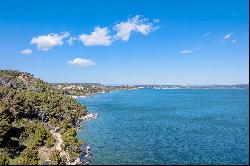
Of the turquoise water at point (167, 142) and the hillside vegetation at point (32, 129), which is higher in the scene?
the hillside vegetation at point (32, 129)

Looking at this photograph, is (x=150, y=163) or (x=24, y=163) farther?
(x=150, y=163)

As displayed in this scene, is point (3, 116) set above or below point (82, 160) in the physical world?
above

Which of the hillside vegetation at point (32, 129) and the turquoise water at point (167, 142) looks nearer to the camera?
the hillside vegetation at point (32, 129)

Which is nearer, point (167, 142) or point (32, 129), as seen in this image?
point (167, 142)

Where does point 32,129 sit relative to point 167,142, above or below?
above

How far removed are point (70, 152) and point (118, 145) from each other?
15.0 m

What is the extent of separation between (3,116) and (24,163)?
26661 mm

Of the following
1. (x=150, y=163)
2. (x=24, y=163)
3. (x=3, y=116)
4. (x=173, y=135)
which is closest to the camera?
(x=24, y=163)

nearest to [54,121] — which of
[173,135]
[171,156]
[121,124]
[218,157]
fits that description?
[121,124]

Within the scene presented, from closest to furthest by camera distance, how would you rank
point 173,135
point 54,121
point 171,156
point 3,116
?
point 171,156, point 3,116, point 173,135, point 54,121

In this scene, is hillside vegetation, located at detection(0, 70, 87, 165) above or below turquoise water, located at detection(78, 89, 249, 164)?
Answer: above

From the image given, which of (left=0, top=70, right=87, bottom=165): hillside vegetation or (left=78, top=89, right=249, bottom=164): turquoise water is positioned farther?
(left=78, top=89, right=249, bottom=164): turquoise water

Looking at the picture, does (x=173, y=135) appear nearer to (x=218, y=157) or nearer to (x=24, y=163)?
(x=218, y=157)

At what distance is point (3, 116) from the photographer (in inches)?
3191
